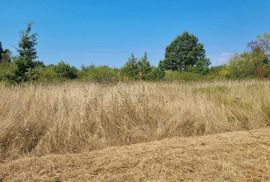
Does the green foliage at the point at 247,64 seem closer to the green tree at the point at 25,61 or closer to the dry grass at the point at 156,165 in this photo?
the green tree at the point at 25,61

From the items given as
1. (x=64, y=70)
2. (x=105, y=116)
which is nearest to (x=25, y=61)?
(x=64, y=70)

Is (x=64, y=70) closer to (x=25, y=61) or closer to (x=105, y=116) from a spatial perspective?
(x=25, y=61)

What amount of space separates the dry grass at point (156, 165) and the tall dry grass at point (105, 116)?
2.36ft

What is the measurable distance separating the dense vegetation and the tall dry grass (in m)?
3.31

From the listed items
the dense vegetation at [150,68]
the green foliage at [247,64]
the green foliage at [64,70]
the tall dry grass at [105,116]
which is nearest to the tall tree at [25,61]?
the dense vegetation at [150,68]

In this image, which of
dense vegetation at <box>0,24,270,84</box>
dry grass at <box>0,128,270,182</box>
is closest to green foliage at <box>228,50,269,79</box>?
dense vegetation at <box>0,24,270,84</box>

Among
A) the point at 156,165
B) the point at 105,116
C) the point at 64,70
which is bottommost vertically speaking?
the point at 156,165

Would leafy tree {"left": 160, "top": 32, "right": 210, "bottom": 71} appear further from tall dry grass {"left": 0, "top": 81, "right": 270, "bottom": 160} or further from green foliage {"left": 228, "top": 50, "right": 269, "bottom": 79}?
tall dry grass {"left": 0, "top": 81, "right": 270, "bottom": 160}

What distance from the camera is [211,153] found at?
423 centimetres

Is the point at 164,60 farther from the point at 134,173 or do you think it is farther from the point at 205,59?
the point at 134,173

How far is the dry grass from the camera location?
351cm

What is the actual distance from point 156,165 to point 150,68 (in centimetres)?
2414

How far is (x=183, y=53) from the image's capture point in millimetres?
69750

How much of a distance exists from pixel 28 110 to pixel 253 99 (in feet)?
16.5
